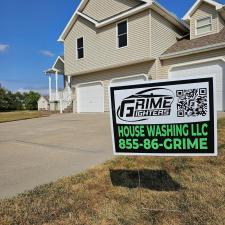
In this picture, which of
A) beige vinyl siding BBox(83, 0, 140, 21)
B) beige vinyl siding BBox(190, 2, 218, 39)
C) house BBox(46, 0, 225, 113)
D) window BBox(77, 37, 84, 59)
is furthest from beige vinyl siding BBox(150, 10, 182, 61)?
window BBox(77, 37, 84, 59)

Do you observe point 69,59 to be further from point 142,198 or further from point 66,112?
point 142,198

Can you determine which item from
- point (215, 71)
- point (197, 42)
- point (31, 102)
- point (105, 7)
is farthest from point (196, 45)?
point (31, 102)

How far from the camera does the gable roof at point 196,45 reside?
1474 cm

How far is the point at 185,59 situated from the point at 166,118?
13115 millimetres

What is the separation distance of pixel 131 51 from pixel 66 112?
8319 millimetres

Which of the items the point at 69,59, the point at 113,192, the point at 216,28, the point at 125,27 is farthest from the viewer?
the point at 69,59

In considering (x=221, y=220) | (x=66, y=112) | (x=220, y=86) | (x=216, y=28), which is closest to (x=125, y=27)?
(x=216, y=28)

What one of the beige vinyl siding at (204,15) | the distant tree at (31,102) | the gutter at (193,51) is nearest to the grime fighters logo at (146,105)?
the gutter at (193,51)

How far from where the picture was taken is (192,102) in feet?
12.0

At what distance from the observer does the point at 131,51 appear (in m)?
17.2

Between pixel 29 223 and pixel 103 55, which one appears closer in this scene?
pixel 29 223

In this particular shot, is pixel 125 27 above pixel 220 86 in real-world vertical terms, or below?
above

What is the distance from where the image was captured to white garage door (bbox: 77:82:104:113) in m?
20.1

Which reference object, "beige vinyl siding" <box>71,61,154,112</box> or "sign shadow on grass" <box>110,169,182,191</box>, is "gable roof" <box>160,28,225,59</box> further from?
"sign shadow on grass" <box>110,169,182,191</box>
